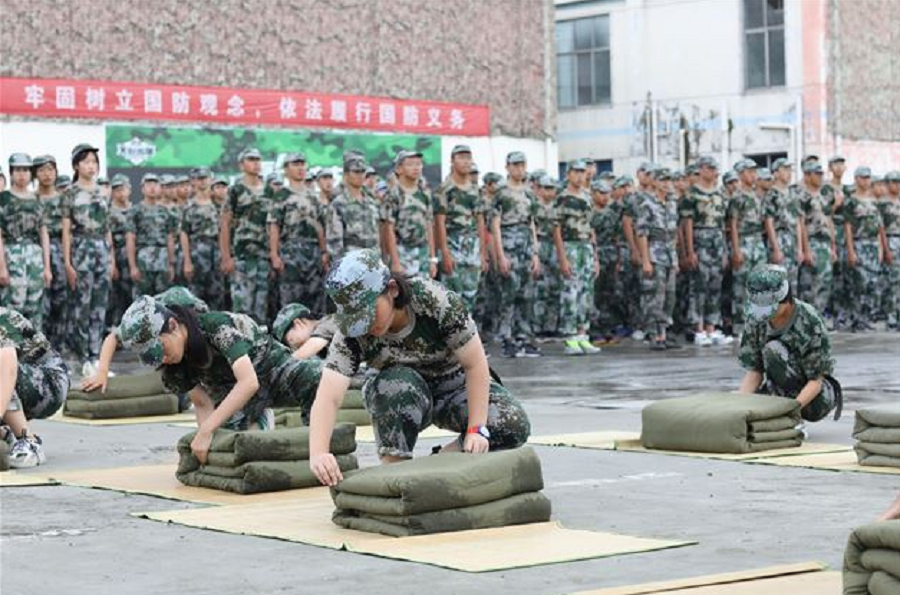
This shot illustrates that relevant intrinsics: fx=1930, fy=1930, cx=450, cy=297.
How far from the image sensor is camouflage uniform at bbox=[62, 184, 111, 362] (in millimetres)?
15914

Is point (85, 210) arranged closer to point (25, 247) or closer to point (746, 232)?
point (25, 247)

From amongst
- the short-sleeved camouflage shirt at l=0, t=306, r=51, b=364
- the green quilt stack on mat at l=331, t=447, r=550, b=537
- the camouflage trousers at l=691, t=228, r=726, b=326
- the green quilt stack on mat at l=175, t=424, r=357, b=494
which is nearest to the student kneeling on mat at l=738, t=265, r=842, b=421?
the green quilt stack on mat at l=175, t=424, r=357, b=494

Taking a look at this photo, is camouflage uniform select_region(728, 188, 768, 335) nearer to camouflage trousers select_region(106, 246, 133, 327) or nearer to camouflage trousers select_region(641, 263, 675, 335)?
camouflage trousers select_region(641, 263, 675, 335)

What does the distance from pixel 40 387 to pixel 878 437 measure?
4.15 metres

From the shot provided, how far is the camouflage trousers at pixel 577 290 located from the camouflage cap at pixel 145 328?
11010 mm

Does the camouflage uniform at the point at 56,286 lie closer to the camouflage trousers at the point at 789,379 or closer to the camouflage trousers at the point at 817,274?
the camouflage trousers at the point at 789,379

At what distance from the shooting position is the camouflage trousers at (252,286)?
1795cm

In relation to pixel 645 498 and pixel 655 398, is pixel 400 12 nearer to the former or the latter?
pixel 655 398

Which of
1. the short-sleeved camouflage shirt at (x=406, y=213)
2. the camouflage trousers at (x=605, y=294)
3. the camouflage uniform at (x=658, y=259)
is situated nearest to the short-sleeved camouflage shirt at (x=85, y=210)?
the short-sleeved camouflage shirt at (x=406, y=213)

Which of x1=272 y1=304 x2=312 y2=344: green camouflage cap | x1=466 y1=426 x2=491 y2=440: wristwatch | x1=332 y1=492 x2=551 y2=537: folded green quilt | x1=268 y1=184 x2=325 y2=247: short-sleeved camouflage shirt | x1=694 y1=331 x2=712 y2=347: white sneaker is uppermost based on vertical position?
x1=268 y1=184 x2=325 y2=247: short-sleeved camouflage shirt

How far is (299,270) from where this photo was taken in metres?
17.7

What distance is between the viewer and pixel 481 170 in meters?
28.2

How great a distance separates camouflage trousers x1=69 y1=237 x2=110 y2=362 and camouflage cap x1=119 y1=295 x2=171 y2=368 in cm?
823

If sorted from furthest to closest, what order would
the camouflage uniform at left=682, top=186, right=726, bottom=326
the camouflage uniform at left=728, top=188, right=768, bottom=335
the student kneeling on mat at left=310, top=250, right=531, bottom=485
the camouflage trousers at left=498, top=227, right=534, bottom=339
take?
the camouflage uniform at left=728, top=188, right=768, bottom=335
the camouflage uniform at left=682, top=186, right=726, bottom=326
the camouflage trousers at left=498, top=227, right=534, bottom=339
the student kneeling on mat at left=310, top=250, right=531, bottom=485
